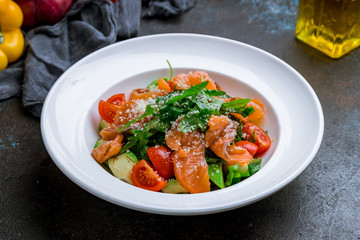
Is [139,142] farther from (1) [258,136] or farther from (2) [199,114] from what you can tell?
(1) [258,136]

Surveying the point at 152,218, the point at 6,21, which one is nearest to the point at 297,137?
the point at 152,218

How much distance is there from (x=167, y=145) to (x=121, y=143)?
0.25m

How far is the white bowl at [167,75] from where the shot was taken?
5.45 feet

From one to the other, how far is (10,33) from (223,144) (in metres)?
1.92

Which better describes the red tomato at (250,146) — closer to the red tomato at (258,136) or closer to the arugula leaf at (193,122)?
the red tomato at (258,136)

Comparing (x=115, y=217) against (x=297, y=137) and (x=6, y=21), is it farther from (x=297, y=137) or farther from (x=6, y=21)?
(x=6, y=21)

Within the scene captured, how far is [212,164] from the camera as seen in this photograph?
6.48 feet

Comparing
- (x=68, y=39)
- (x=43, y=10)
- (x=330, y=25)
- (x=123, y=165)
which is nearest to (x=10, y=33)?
(x=43, y=10)

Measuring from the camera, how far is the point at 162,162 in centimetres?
193

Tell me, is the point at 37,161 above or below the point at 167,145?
below

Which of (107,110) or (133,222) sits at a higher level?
(107,110)

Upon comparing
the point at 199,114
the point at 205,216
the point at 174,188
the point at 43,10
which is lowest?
the point at 205,216

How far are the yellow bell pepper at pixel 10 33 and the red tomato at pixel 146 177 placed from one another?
153 cm

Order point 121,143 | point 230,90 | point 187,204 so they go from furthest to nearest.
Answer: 1. point 230,90
2. point 121,143
3. point 187,204
